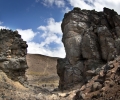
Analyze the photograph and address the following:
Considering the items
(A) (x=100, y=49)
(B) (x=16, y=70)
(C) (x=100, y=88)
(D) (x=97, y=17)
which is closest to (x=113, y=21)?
(D) (x=97, y=17)

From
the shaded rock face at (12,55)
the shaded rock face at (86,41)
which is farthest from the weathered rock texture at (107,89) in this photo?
the shaded rock face at (86,41)

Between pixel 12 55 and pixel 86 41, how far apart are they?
13.8 meters

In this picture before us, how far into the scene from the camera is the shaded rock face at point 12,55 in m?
26.7

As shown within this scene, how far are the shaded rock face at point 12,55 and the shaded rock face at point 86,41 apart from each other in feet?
34.7

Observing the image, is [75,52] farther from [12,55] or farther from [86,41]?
[12,55]

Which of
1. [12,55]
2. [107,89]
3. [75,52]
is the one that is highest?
[75,52]

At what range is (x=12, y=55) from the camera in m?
27.8

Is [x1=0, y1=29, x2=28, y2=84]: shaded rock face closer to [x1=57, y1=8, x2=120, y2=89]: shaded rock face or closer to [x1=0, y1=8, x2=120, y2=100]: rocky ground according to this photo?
[x1=0, y1=8, x2=120, y2=100]: rocky ground

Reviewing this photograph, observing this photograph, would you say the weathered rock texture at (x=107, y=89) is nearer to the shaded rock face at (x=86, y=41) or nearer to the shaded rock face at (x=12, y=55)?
the shaded rock face at (x=12, y=55)

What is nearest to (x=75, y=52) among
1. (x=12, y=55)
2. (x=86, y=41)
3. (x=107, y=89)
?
(x=86, y=41)

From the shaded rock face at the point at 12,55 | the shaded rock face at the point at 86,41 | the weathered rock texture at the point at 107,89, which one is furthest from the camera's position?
the shaded rock face at the point at 86,41

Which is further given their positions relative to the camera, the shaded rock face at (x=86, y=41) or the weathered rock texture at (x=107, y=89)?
the shaded rock face at (x=86, y=41)

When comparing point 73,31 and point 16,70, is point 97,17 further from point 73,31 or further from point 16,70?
point 16,70

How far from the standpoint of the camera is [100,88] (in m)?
18.4
